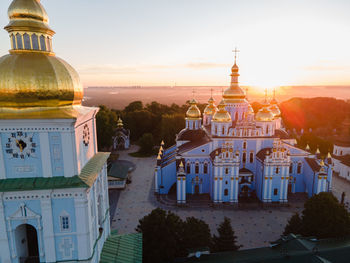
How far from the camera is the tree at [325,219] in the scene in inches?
650

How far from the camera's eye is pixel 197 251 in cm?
1432

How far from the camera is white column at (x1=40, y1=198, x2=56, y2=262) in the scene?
788 cm

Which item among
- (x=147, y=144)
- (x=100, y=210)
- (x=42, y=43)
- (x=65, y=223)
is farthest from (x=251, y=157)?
(x=42, y=43)

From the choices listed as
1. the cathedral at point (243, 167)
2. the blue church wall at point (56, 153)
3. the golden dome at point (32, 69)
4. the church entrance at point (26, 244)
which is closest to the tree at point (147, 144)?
the cathedral at point (243, 167)

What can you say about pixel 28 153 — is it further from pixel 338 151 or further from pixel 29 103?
pixel 338 151

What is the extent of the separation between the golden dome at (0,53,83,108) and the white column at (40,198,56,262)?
3153 mm

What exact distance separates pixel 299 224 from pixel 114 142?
40010mm

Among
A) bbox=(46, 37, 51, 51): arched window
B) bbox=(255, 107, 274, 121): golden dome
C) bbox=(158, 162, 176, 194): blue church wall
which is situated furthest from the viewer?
bbox=(158, 162, 176, 194): blue church wall

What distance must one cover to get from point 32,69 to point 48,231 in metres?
5.13

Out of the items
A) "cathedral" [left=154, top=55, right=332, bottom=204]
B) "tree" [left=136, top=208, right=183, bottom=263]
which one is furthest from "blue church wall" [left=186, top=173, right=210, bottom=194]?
"tree" [left=136, top=208, right=183, bottom=263]

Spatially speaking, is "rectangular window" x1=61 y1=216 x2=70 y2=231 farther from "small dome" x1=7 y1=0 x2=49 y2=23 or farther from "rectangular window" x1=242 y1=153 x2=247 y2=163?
"rectangular window" x1=242 y1=153 x2=247 y2=163

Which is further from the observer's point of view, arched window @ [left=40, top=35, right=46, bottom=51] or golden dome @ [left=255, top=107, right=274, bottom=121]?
golden dome @ [left=255, top=107, right=274, bottom=121]

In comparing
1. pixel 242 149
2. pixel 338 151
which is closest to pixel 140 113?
pixel 242 149

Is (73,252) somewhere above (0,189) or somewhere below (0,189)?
below
